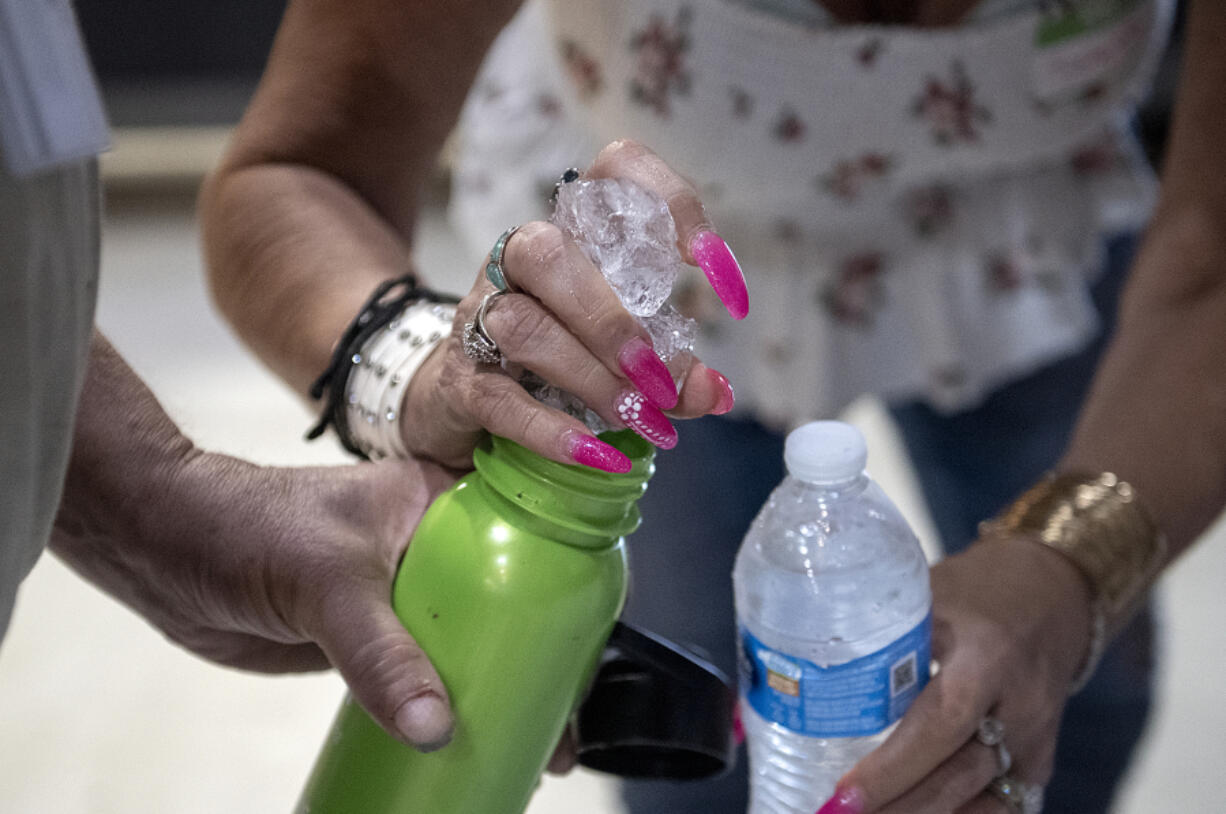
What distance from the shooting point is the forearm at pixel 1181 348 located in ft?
2.58

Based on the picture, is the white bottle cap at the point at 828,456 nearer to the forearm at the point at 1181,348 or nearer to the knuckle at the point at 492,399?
the knuckle at the point at 492,399

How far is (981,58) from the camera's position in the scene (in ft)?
2.87

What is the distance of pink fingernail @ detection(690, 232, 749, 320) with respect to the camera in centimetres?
52

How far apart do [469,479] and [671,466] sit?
1.57 ft

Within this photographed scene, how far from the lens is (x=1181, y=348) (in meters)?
0.83

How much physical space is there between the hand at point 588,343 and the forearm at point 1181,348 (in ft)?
1.27

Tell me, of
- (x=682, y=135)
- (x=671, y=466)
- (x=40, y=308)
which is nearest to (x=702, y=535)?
(x=671, y=466)

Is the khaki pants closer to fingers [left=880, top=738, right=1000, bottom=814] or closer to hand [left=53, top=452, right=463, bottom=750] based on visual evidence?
hand [left=53, top=452, right=463, bottom=750]

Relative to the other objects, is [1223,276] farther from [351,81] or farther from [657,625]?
[351,81]

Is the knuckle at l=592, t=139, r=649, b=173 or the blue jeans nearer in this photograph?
the knuckle at l=592, t=139, r=649, b=173

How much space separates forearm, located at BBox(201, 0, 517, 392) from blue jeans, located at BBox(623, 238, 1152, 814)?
32 centimetres

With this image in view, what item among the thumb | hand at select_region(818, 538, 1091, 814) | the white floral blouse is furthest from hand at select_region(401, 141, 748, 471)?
the white floral blouse

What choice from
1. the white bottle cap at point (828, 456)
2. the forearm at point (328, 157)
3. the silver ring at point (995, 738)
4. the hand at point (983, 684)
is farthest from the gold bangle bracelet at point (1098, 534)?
the forearm at point (328, 157)

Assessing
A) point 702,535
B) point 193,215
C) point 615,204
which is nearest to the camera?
point 615,204
